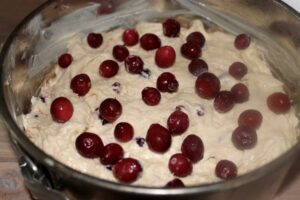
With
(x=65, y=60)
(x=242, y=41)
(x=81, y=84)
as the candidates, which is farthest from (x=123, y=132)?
(x=242, y=41)

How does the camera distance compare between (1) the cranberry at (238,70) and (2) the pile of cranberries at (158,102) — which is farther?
(1) the cranberry at (238,70)

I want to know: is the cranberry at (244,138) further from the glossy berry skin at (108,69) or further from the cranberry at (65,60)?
the cranberry at (65,60)

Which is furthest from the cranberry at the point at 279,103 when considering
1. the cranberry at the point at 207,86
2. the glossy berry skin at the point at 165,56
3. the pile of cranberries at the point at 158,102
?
the glossy berry skin at the point at 165,56

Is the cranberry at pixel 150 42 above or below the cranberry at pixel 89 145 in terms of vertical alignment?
above

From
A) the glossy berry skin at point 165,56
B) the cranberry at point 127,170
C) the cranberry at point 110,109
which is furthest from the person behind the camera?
the glossy berry skin at point 165,56

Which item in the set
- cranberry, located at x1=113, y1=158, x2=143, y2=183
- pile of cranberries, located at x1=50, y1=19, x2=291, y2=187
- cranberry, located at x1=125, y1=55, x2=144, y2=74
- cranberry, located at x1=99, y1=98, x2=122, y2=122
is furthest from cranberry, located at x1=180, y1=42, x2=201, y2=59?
cranberry, located at x1=113, y1=158, x2=143, y2=183

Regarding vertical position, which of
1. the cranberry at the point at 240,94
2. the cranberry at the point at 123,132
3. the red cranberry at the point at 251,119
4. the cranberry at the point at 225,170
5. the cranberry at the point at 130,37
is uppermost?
the cranberry at the point at 130,37

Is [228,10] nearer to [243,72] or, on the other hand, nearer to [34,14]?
[243,72]
